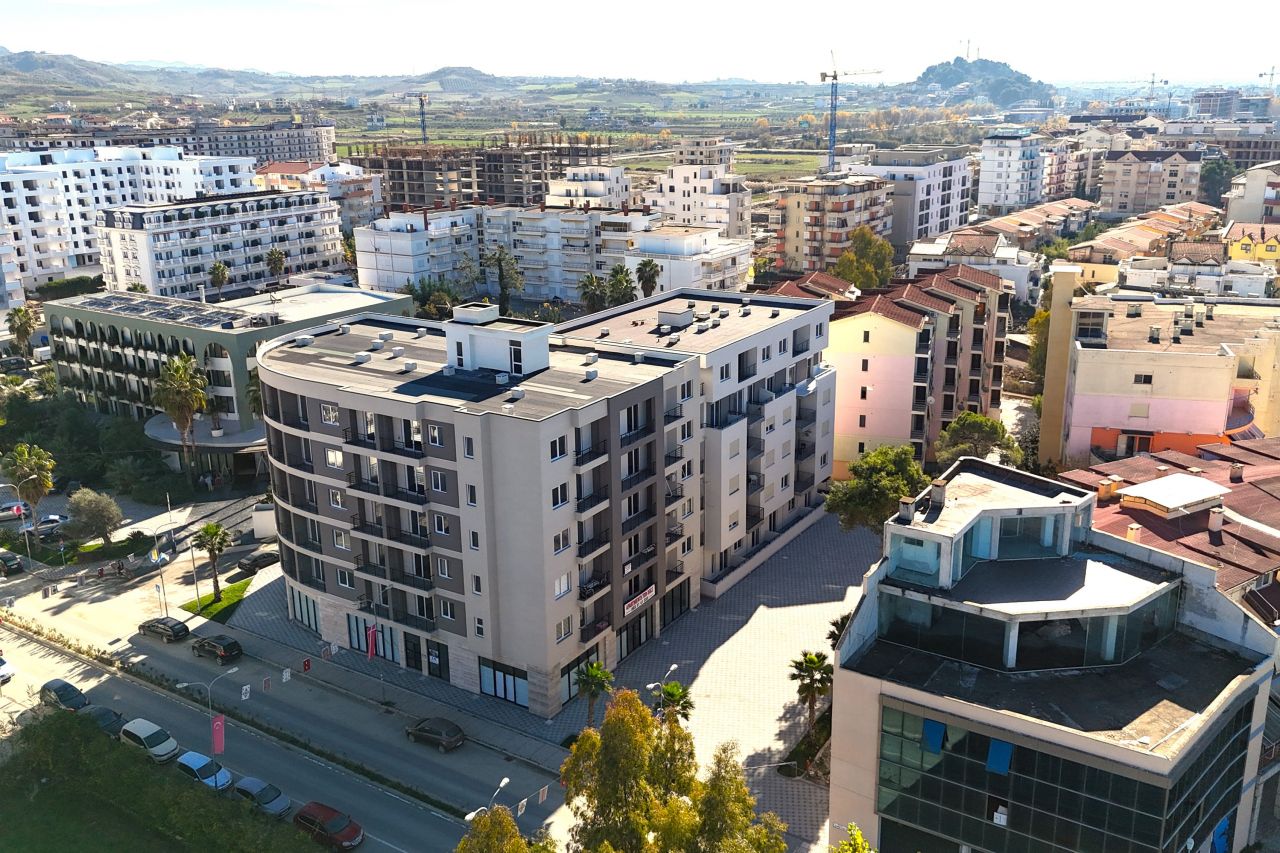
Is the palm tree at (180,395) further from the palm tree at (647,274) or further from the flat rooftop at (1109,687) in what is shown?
the flat rooftop at (1109,687)

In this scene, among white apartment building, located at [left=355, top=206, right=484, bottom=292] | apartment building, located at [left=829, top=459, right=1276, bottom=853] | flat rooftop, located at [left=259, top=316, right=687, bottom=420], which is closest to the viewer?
apartment building, located at [left=829, top=459, right=1276, bottom=853]

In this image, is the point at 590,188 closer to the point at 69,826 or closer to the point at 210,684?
the point at 210,684

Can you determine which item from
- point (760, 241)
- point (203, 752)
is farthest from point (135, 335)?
point (760, 241)

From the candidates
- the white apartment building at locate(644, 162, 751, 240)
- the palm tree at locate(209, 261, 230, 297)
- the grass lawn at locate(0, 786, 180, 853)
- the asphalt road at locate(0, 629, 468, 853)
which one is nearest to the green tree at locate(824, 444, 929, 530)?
the asphalt road at locate(0, 629, 468, 853)

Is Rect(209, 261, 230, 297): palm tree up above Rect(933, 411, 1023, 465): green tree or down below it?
above

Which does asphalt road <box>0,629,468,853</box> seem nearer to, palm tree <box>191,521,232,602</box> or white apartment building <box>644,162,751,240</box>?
palm tree <box>191,521,232,602</box>

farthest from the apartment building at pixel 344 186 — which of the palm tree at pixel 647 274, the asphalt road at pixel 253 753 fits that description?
the asphalt road at pixel 253 753
